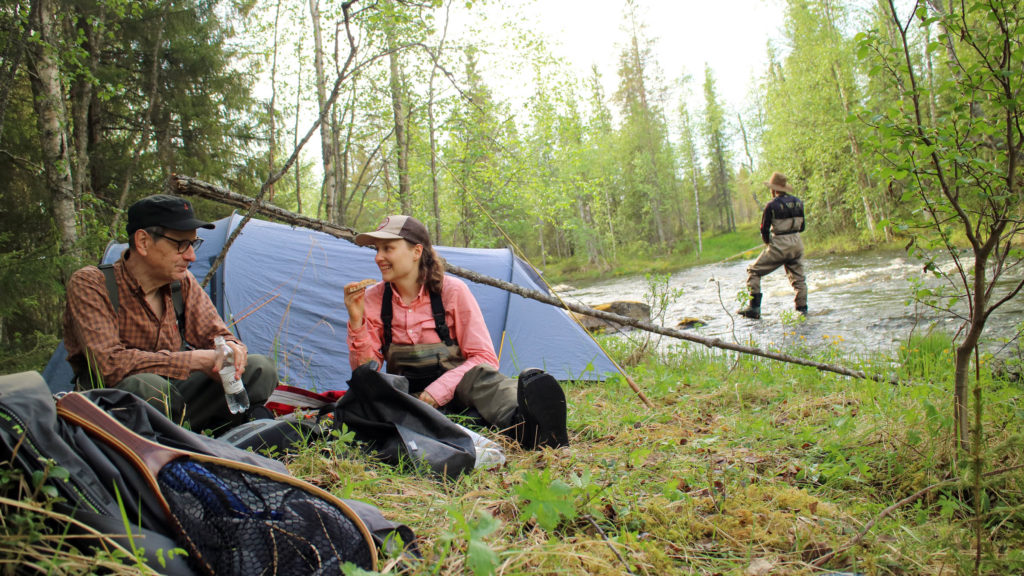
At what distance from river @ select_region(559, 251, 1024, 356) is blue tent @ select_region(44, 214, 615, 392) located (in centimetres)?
82

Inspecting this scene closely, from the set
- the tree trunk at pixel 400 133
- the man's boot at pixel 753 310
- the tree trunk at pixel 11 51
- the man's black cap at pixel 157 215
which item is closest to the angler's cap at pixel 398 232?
the man's black cap at pixel 157 215

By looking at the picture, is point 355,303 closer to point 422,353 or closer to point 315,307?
point 422,353

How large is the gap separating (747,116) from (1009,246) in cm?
4076

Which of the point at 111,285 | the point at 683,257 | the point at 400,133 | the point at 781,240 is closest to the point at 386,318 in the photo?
the point at 111,285

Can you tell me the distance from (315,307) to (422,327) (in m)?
1.82

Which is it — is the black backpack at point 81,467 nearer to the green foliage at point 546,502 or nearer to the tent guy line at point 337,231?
the green foliage at point 546,502

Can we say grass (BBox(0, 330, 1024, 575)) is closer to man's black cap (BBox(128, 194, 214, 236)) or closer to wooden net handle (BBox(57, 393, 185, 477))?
wooden net handle (BBox(57, 393, 185, 477))

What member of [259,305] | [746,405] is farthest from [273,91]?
[746,405]

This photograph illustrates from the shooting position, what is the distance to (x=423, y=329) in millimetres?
3143

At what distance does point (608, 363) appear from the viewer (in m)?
4.58

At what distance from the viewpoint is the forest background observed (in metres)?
4.99

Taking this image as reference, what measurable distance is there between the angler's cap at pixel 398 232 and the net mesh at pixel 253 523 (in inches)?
74.9

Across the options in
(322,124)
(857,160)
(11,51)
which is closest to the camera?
(11,51)

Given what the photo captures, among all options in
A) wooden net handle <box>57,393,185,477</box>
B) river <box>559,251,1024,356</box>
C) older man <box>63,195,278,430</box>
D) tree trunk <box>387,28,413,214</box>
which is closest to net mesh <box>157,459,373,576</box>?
wooden net handle <box>57,393,185,477</box>
